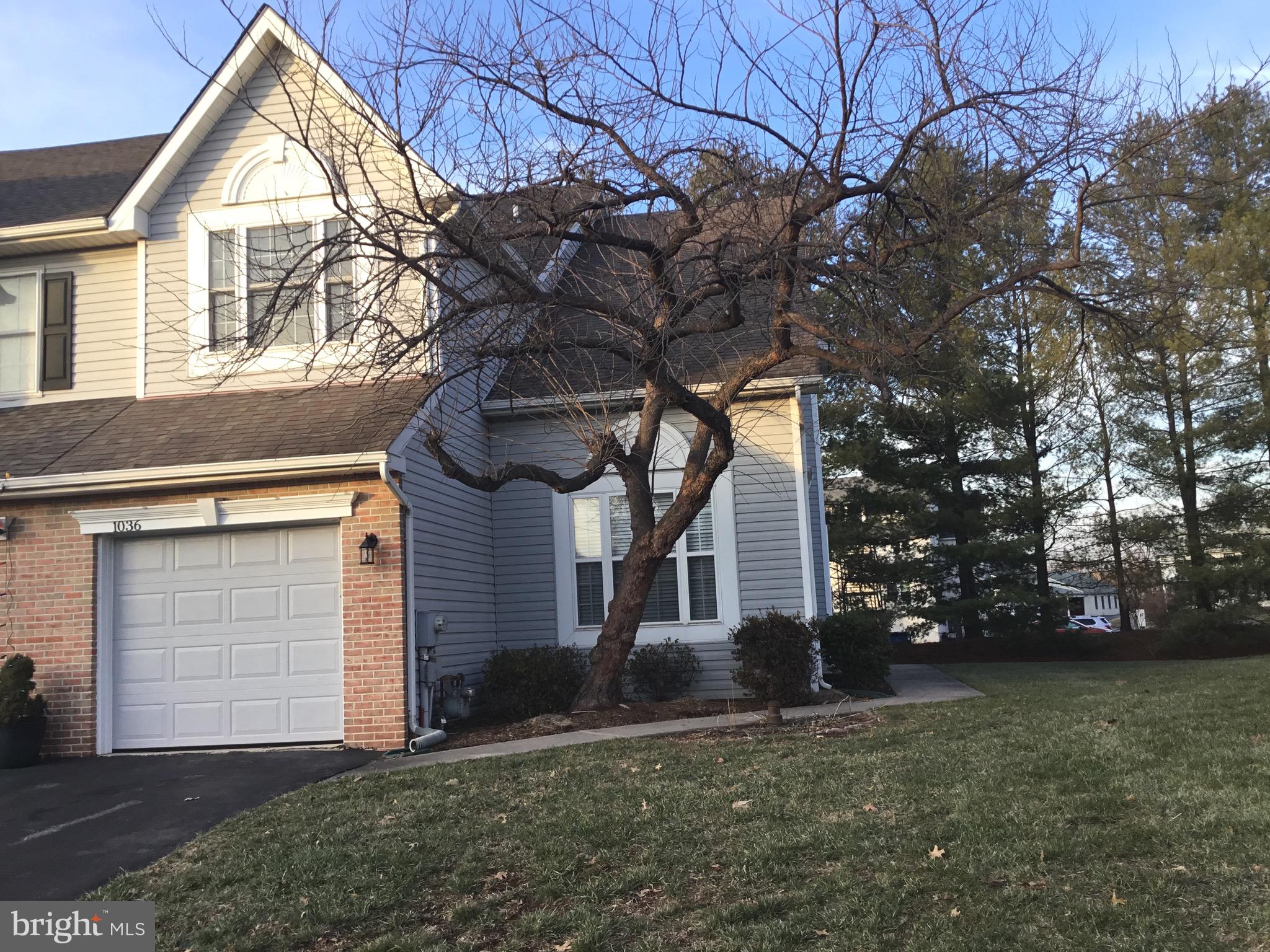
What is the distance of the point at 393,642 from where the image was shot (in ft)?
31.7

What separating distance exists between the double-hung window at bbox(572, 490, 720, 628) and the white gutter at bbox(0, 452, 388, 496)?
12.5 feet

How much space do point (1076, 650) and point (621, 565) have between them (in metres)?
13.0

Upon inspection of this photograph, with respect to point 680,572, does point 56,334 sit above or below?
above

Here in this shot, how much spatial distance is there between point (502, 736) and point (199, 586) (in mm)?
3472

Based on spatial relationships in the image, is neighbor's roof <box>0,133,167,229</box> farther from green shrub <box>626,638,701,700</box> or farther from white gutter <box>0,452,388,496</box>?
green shrub <box>626,638,701,700</box>

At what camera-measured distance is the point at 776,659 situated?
11250mm

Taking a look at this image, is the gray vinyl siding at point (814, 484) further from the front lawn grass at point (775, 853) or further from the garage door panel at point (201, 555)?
the garage door panel at point (201, 555)

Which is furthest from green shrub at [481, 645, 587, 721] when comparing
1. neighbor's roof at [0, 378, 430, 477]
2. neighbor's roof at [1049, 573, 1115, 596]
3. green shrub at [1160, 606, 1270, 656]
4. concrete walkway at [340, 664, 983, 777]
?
neighbor's roof at [1049, 573, 1115, 596]

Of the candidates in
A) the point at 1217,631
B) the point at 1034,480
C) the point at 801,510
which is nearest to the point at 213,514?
the point at 801,510

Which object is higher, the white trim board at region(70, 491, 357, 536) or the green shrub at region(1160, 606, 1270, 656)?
the white trim board at region(70, 491, 357, 536)

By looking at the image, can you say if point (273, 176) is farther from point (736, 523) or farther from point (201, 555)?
point (736, 523)

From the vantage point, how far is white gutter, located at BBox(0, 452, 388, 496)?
955cm

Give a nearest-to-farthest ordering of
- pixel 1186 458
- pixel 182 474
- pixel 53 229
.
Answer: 1. pixel 182 474
2. pixel 53 229
3. pixel 1186 458

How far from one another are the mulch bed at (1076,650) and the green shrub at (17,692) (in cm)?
1487
